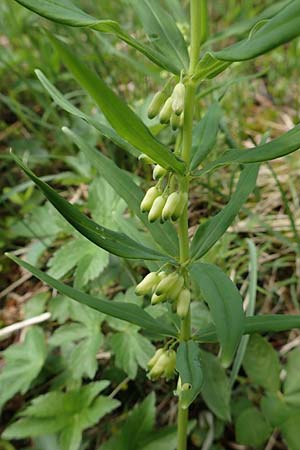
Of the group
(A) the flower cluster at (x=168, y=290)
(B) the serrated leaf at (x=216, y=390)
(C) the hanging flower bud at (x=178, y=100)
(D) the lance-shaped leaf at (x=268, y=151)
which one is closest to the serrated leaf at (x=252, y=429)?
(B) the serrated leaf at (x=216, y=390)

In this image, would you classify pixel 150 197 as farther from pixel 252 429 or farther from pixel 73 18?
pixel 252 429

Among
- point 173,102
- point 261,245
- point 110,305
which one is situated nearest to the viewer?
point 173,102

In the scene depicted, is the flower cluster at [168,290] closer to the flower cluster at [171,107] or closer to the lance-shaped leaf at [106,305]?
the lance-shaped leaf at [106,305]

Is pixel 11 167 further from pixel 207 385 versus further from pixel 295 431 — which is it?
pixel 295 431

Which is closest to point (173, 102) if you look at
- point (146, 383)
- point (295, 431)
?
point (295, 431)

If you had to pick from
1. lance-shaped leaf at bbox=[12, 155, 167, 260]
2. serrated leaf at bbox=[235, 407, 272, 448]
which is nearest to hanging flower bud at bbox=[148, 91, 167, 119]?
lance-shaped leaf at bbox=[12, 155, 167, 260]

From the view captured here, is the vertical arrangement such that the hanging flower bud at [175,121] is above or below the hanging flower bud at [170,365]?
above

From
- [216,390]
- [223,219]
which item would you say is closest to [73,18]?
[223,219]
